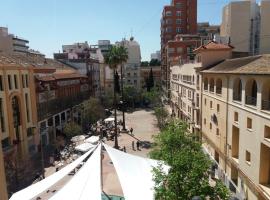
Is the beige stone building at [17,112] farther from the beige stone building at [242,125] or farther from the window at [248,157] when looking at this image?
the window at [248,157]

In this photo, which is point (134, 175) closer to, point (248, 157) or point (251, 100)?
point (248, 157)

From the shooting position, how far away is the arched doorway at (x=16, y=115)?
36688 mm

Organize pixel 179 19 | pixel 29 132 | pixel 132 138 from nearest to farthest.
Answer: pixel 29 132 < pixel 132 138 < pixel 179 19

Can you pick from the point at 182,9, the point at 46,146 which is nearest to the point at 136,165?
the point at 46,146

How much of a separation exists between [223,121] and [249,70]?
330 inches

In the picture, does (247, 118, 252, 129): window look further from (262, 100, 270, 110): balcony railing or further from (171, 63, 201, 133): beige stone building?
(171, 63, 201, 133): beige stone building

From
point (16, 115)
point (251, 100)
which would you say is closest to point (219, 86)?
point (251, 100)

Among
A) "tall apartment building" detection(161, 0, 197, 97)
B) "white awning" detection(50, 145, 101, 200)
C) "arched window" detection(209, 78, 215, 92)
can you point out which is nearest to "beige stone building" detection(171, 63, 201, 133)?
"arched window" detection(209, 78, 215, 92)

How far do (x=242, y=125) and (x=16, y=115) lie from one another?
27.3 m

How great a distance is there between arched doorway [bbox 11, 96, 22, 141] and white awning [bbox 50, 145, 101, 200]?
65.1 feet

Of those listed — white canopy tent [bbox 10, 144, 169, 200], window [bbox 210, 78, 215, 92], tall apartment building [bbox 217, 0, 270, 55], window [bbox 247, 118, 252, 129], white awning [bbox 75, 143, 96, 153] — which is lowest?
white awning [bbox 75, 143, 96, 153]

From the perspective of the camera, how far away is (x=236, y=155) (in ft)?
86.8

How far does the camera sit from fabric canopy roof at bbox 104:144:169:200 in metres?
17.8

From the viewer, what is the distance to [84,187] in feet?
59.0
